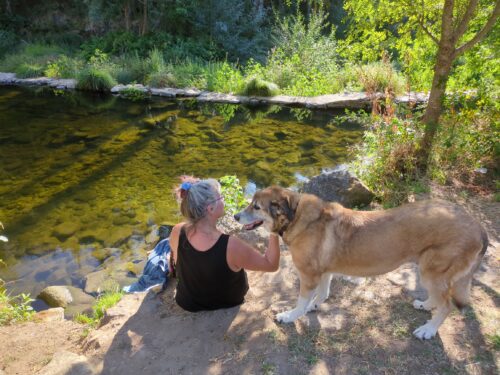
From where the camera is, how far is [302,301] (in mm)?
3361

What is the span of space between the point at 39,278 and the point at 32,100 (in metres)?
10.9

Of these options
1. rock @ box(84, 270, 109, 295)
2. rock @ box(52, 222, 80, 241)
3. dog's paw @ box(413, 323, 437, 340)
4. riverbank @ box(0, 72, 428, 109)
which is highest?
riverbank @ box(0, 72, 428, 109)

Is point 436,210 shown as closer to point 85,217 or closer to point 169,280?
point 169,280

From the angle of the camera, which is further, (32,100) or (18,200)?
(32,100)

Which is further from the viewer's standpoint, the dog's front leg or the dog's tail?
the dog's front leg

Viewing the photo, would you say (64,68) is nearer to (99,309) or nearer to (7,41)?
(7,41)

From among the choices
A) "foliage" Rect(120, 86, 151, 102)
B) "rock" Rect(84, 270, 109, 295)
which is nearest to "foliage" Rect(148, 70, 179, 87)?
"foliage" Rect(120, 86, 151, 102)

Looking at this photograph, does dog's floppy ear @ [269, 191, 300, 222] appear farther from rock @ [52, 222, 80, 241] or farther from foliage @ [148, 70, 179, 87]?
foliage @ [148, 70, 179, 87]

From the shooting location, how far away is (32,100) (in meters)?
14.0

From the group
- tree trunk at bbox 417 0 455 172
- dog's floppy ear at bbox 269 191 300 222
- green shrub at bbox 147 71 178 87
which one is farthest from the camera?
green shrub at bbox 147 71 178 87

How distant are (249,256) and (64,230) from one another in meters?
4.59

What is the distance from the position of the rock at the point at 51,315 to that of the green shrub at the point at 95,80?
1245 cm

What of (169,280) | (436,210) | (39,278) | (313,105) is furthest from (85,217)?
A: (313,105)

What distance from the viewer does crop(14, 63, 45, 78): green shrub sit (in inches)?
663
